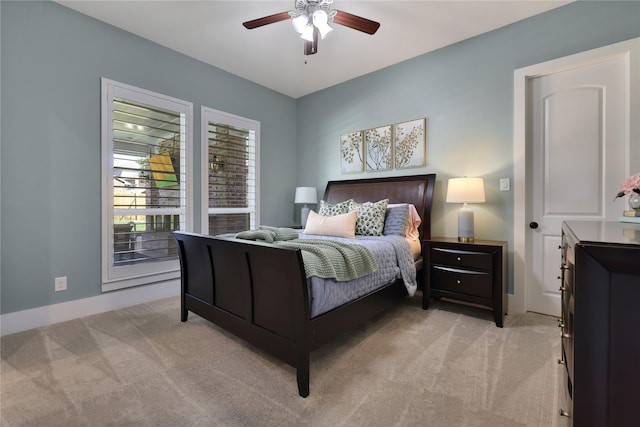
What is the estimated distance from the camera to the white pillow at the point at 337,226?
2.87 meters

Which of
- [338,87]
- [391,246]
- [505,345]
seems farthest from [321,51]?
[505,345]

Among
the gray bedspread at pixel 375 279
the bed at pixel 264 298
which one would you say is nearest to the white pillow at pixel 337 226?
the gray bedspread at pixel 375 279

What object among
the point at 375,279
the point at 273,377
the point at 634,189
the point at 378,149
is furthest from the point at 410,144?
the point at 273,377

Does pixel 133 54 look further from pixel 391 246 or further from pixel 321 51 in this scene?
pixel 391 246

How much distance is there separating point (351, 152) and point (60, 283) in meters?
3.53

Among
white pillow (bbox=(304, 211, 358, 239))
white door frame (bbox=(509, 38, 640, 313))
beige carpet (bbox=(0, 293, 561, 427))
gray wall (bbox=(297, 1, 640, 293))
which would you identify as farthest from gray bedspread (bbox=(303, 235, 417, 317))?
white door frame (bbox=(509, 38, 640, 313))

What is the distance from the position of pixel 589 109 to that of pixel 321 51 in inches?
106

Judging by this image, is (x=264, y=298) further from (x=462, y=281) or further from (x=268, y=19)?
(x=268, y=19)

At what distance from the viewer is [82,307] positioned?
8.77 ft

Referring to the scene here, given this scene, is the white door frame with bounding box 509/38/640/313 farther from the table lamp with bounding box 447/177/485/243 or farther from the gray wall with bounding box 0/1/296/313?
the gray wall with bounding box 0/1/296/313

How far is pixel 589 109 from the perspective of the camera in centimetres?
247

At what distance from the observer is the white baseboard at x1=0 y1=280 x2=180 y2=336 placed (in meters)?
2.34

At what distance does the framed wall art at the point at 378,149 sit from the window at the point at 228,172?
163 cm

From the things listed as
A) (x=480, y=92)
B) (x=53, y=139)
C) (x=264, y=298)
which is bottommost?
(x=264, y=298)
